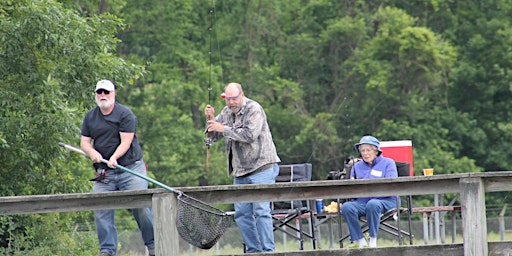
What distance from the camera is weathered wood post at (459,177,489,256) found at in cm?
799

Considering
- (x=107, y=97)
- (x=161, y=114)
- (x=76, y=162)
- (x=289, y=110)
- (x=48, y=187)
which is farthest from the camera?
(x=289, y=110)

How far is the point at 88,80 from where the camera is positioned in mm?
13688

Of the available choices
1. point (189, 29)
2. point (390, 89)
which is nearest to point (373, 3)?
point (390, 89)

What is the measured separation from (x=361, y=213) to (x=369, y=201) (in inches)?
5.9

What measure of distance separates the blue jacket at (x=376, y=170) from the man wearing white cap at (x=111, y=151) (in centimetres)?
243

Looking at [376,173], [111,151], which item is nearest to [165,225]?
[111,151]

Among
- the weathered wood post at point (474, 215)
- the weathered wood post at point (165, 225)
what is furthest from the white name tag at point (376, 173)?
the weathered wood post at point (165, 225)

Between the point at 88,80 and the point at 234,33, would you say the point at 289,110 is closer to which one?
the point at 234,33

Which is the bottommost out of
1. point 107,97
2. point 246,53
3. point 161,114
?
point 107,97

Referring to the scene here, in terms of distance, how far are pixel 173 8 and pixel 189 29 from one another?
2.66 feet

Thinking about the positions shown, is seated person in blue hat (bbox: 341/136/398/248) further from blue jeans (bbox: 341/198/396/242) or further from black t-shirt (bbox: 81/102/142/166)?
black t-shirt (bbox: 81/102/142/166)

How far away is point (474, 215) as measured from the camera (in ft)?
26.3

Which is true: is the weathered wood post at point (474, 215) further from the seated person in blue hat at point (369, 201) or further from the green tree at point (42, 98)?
the green tree at point (42, 98)

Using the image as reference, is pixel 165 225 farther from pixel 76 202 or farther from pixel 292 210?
pixel 292 210
